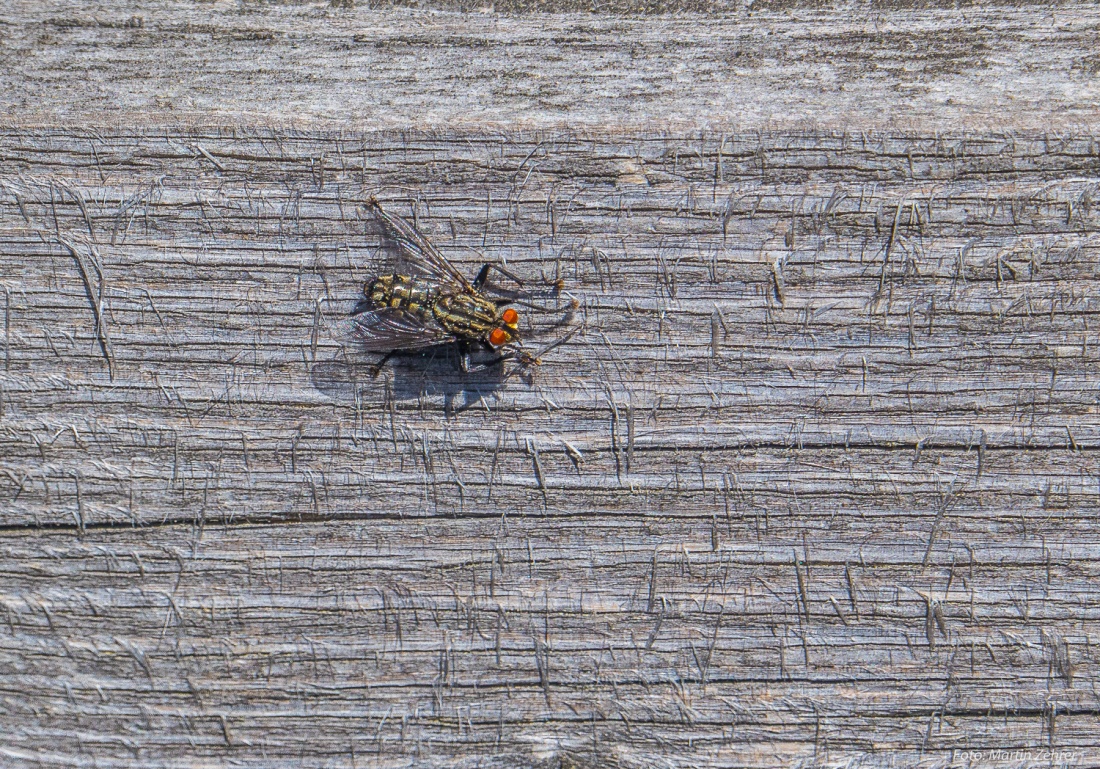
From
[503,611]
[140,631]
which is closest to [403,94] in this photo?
[503,611]

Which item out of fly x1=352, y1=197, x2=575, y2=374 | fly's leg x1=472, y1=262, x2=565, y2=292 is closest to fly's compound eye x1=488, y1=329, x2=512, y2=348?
fly x1=352, y1=197, x2=575, y2=374

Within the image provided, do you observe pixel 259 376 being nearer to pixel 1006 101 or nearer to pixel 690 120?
pixel 690 120

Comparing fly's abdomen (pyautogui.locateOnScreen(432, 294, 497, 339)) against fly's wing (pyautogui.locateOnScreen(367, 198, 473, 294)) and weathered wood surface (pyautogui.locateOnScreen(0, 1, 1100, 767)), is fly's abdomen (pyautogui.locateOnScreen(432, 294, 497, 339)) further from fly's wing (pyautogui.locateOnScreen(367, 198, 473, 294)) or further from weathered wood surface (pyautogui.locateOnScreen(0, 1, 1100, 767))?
weathered wood surface (pyautogui.locateOnScreen(0, 1, 1100, 767))

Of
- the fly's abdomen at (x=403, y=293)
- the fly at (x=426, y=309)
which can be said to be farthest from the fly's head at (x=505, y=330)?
the fly's abdomen at (x=403, y=293)

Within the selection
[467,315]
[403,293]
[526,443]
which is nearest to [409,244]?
[403,293]

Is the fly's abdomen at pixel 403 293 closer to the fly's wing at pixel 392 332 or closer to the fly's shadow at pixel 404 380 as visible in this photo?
the fly's wing at pixel 392 332

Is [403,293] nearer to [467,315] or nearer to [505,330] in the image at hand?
[467,315]
